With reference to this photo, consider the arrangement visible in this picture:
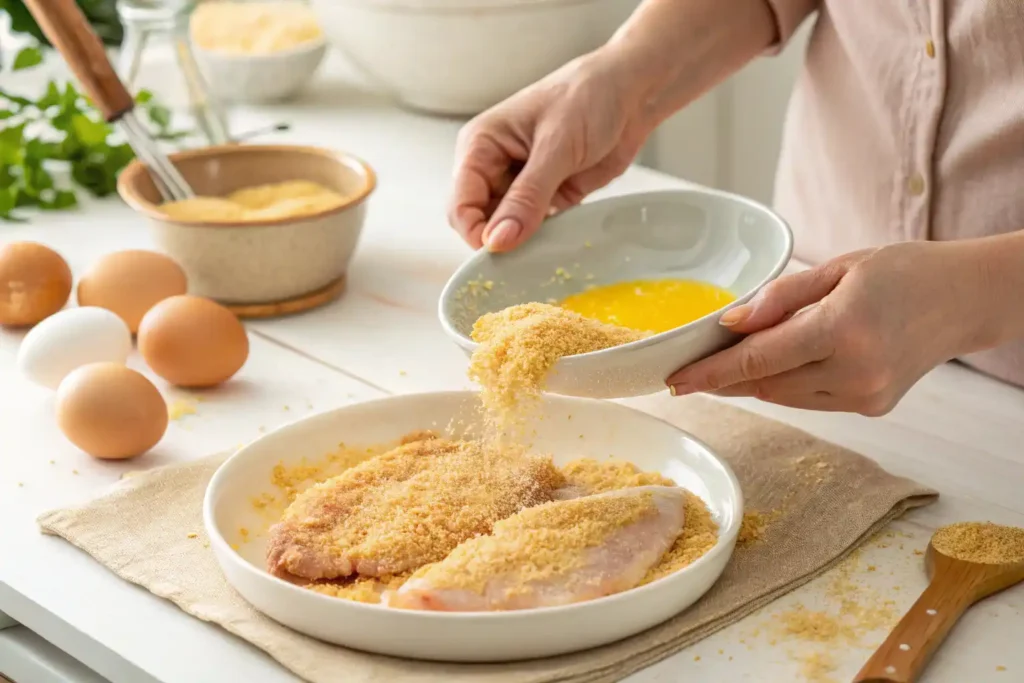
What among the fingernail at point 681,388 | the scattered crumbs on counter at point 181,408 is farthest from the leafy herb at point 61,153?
the fingernail at point 681,388

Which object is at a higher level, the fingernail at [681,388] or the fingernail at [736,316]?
the fingernail at [736,316]

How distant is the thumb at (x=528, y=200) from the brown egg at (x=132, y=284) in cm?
44

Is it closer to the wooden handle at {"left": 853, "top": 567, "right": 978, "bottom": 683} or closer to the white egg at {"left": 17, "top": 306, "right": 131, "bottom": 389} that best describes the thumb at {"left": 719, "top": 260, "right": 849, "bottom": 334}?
the wooden handle at {"left": 853, "top": 567, "right": 978, "bottom": 683}

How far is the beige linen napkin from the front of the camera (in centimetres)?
108

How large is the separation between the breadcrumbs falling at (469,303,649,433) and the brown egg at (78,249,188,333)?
56 centimetres

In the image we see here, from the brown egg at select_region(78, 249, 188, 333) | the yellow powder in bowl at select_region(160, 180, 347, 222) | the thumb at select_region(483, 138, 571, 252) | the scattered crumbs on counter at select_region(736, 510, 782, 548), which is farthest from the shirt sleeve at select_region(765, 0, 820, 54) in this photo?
the brown egg at select_region(78, 249, 188, 333)

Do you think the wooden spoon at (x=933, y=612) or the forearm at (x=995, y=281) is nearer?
the wooden spoon at (x=933, y=612)

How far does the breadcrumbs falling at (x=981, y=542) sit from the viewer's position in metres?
1.19

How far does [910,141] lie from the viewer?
1603 millimetres

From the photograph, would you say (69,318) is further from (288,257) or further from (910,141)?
(910,141)

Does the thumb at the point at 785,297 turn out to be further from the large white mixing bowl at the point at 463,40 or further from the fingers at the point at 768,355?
the large white mixing bowl at the point at 463,40

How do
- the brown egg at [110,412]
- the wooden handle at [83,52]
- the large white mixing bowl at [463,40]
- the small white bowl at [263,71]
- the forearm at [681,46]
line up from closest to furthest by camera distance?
the brown egg at [110,412] < the forearm at [681,46] < the wooden handle at [83,52] < the large white mixing bowl at [463,40] < the small white bowl at [263,71]

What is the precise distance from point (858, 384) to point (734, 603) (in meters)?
0.22

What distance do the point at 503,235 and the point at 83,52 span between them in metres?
0.71
